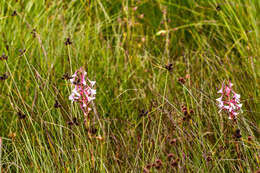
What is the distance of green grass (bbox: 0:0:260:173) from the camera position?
2.00 m

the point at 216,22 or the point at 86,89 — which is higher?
the point at 216,22

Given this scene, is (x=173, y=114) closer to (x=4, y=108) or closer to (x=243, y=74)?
(x=243, y=74)

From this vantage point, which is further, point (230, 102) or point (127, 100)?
point (127, 100)

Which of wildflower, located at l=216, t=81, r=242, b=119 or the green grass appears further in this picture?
the green grass

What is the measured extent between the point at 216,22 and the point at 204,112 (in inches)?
58.0

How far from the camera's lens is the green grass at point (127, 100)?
2.00 m

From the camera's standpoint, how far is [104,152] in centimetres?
214

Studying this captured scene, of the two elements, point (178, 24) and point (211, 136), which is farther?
point (178, 24)

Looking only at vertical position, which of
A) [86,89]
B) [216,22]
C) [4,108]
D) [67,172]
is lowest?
[67,172]

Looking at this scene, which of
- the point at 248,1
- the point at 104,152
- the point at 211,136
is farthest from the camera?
the point at 248,1

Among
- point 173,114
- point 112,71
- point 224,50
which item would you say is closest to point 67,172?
point 173,114

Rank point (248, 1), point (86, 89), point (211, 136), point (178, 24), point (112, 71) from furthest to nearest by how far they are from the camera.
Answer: point (178, 24) → point (248, 1) → point (112, 71) → point (211, 136) → point (86, 89)

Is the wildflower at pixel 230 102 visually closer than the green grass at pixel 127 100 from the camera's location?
Yes

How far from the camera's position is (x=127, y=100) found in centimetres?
263
